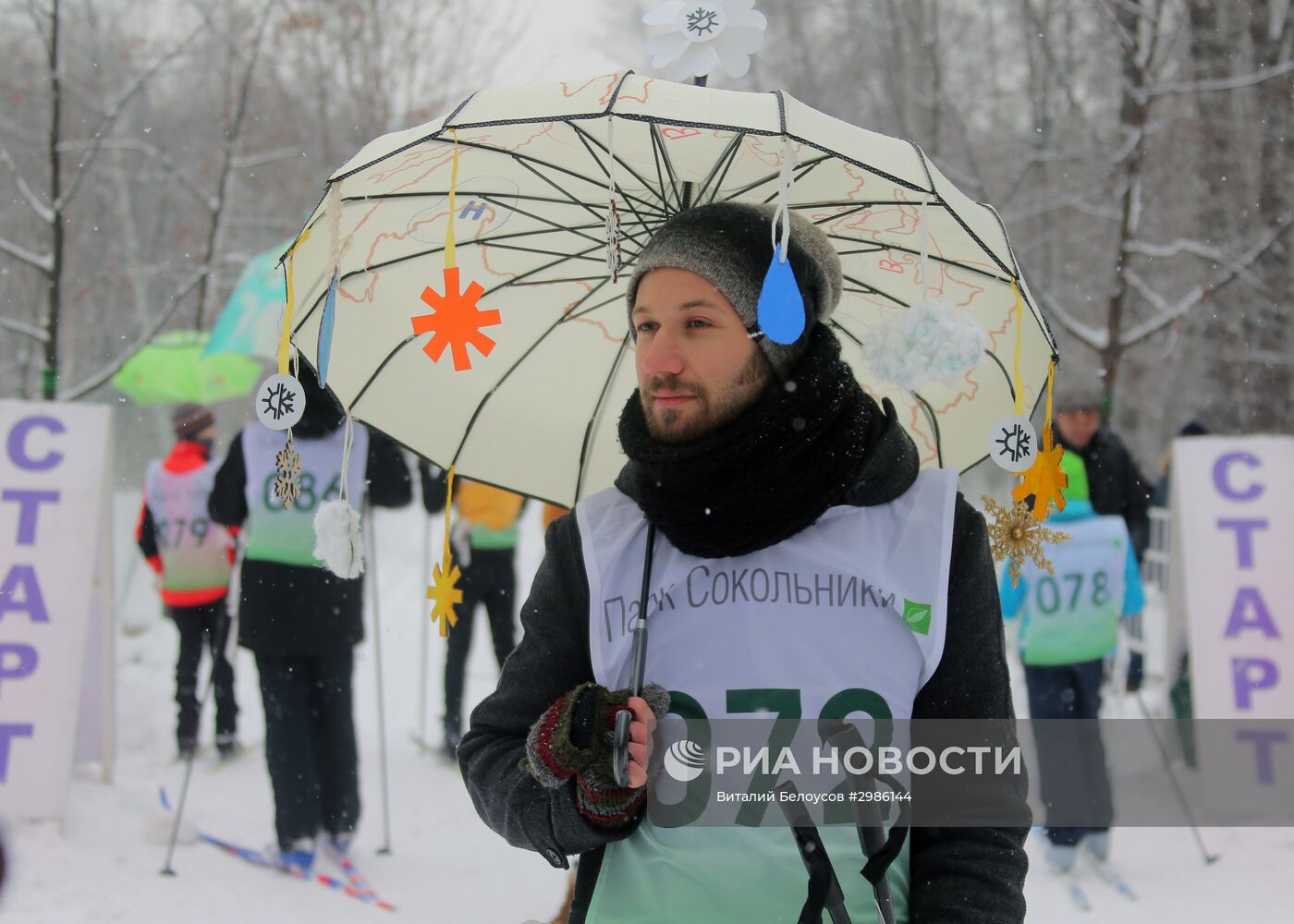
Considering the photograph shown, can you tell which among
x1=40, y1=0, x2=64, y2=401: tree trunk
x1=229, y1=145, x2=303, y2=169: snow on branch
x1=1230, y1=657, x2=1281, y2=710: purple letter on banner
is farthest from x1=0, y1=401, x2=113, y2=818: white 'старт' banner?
x1=1230, y1=657, x2=1281, y2=710: purple letter on banner

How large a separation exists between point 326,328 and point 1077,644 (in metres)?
3.80

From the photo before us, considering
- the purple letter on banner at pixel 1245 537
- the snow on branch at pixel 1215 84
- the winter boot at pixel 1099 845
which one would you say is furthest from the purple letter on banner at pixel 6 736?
the snow on branch at pixel 1215 84

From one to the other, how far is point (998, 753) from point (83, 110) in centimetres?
839

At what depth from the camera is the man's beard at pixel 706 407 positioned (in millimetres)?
1782

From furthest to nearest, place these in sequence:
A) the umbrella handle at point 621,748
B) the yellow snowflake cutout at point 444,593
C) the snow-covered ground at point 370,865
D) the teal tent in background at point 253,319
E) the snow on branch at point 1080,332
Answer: the snow on branch at point 1080,332 < the teal tent in background at point 253,319 < the snow-covered ground at point 370,865 < the yellow snowflake cutout at point 444,593 < the umbrella handle at point 621,748

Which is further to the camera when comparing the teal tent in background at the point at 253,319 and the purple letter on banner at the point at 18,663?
the teal tent in background at the point at 253,319

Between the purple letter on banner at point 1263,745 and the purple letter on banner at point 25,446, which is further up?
the purple letter on banner at point 25,446

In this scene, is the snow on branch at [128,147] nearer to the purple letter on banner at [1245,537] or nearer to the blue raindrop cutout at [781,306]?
the blue raindrop cutout at [781,306]

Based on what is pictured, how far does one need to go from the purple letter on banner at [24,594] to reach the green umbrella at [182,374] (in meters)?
2.00

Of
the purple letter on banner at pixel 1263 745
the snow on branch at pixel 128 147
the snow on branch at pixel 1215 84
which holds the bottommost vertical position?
the purple letter on banner at pixel 1263 745

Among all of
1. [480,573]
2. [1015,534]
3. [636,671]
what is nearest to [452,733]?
[480,573]

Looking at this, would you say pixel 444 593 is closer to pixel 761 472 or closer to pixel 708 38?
pixel 761 472

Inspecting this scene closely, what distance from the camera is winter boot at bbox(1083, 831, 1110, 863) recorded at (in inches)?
194

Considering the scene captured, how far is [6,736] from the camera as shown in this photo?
15.8 ft
